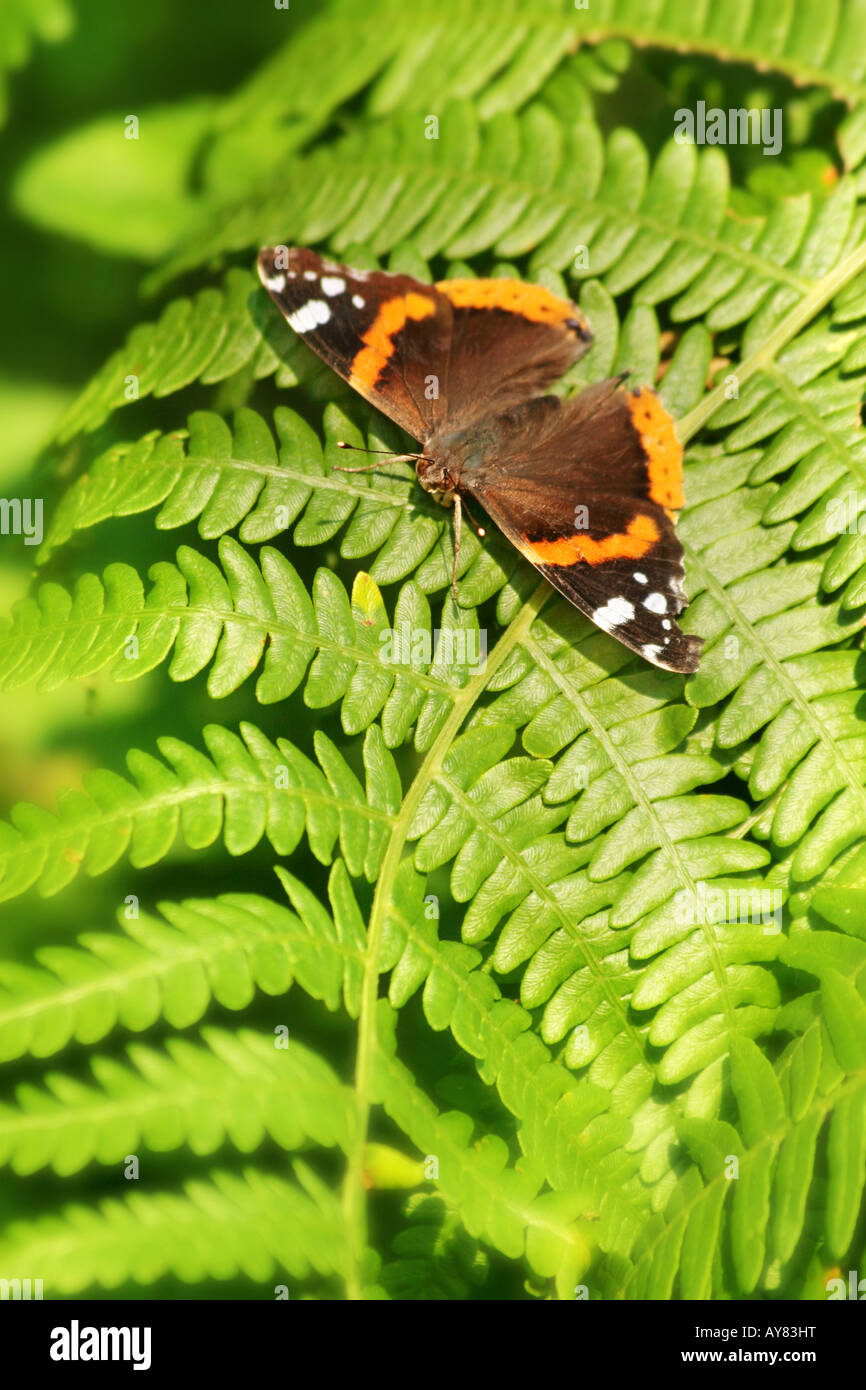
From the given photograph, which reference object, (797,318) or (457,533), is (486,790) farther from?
(797,318)

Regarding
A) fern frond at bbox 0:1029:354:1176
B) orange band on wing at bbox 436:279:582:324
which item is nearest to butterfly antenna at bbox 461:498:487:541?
orange band on wing at bbox 436:279:582:324

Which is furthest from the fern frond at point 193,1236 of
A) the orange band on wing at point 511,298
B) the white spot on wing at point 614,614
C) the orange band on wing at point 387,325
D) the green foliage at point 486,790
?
the orange band on wing at point 511,298

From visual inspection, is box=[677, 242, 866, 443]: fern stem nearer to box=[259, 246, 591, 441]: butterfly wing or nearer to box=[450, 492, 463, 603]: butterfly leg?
box=[259, 246, 591, 441]: butterfly wing

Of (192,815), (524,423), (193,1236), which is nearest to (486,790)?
(192,815)

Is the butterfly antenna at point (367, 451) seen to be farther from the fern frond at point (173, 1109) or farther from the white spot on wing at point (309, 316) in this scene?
the fern frond at point (173, 1109)
